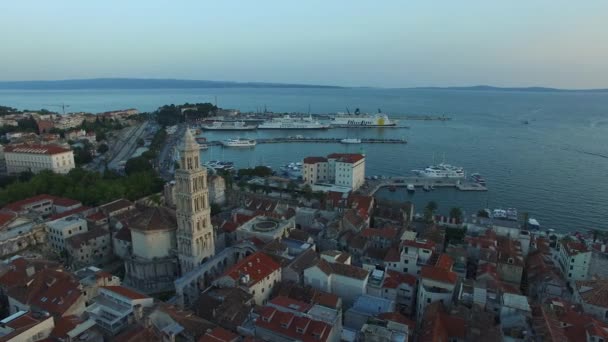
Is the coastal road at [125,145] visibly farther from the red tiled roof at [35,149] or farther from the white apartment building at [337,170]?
the white apartment building at [337,170]

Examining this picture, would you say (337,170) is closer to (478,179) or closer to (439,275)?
(478,179)

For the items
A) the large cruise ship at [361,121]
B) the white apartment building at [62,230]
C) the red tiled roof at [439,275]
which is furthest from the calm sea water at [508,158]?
the white apartment building at [62,230]

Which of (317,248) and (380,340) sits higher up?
(380,340)

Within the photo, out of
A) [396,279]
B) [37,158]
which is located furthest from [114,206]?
[37,158]

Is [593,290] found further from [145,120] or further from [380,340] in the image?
[145,120]

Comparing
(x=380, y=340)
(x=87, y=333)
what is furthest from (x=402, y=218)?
(x=87, y=333)

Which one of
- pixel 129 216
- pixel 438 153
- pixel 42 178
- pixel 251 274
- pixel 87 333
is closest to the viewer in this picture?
pixel 87 333

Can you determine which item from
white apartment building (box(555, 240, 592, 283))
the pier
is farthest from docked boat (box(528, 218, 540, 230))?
the pier
